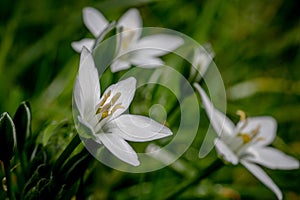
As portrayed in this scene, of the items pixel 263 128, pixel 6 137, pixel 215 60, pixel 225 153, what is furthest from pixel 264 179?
pixel 215 60

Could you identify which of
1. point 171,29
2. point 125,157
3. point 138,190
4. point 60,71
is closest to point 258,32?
point 171,29

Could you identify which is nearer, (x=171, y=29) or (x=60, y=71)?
(x=60, y=71)

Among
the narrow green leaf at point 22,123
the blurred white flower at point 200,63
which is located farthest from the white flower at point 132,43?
the narrow green leaf at point 22,123

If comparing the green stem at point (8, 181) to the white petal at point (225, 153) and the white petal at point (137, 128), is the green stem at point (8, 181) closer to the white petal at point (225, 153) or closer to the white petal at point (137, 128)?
the white petal at point (137, 128)

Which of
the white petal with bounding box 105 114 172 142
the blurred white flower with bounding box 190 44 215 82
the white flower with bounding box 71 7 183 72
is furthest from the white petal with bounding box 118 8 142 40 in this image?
the white petal with bounding box 105 114 172 142

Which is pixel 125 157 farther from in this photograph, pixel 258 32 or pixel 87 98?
pixel 258 32

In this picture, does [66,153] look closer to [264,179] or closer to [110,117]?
[110,117]

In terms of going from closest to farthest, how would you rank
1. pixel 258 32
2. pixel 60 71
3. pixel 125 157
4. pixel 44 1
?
pixel 125 157, pixel 60 71, pixel 44 1, pixel 258 32
